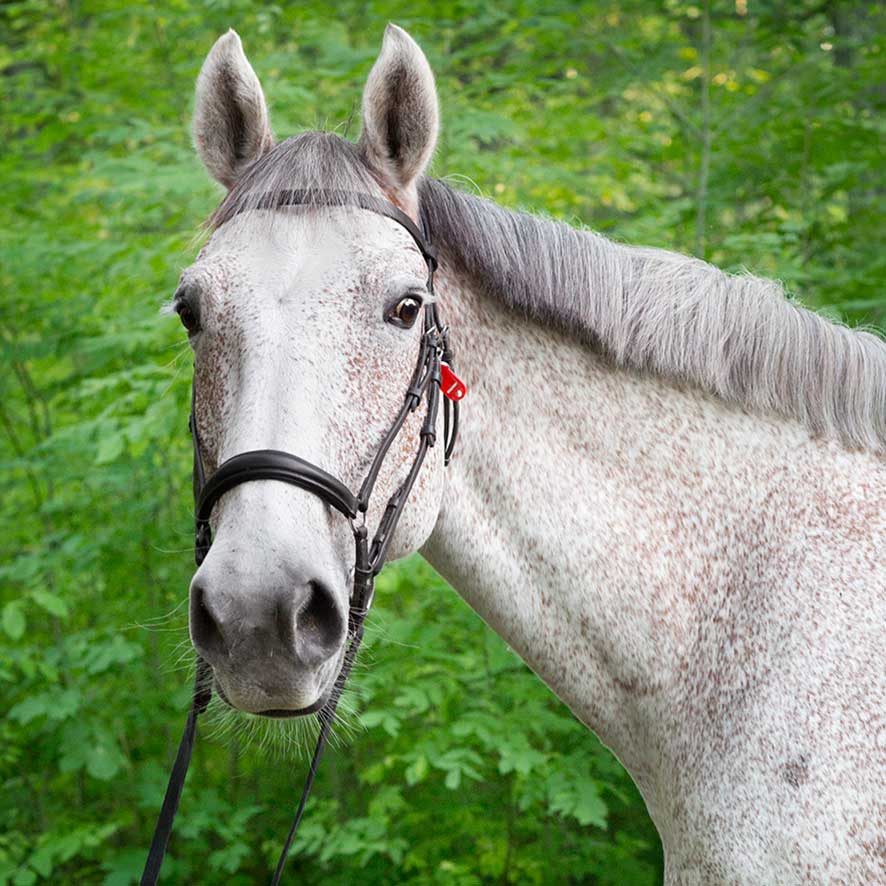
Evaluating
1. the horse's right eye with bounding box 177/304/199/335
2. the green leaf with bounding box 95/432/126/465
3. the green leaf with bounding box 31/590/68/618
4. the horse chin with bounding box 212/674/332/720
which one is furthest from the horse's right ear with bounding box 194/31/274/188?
the green leaf with bounding box 31/590/68/618

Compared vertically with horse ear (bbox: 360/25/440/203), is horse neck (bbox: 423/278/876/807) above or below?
below

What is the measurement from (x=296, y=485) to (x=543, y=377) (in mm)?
869

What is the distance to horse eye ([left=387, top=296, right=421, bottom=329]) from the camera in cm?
212

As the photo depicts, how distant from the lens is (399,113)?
7.55ft

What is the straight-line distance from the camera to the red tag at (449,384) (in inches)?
→ 90.3

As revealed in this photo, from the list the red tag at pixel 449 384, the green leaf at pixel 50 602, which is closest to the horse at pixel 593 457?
the red tag at pixel 449 384

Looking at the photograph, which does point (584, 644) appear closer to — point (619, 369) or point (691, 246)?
point (619, 369)

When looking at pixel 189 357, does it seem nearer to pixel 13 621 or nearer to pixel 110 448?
pixel 110 448

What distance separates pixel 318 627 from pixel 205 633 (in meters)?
0.23

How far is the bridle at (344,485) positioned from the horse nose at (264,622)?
0.19 m

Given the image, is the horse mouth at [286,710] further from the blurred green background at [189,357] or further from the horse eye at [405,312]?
the blurred green background at [189,357]

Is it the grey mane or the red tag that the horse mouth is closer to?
the red tag

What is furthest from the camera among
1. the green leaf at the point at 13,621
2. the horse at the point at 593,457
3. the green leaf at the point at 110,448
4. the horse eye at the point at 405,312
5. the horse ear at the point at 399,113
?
the green leaf at the point at 13,621

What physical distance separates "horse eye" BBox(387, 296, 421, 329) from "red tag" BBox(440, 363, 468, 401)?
0.17m
